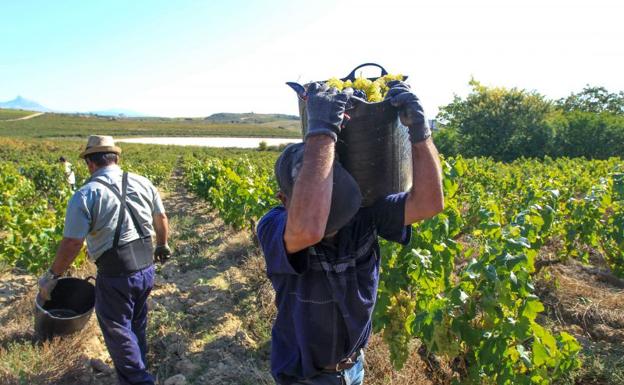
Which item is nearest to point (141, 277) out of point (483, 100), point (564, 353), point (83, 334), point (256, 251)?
point (83, 334)

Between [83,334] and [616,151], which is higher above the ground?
[616,151]

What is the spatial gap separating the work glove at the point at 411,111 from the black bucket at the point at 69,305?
13.5ft

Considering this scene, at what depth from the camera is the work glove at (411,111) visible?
1699 millimetres

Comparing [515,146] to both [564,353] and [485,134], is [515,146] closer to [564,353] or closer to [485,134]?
[485,134]

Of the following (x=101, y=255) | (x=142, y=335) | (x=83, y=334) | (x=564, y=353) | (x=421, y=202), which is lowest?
(x=83, y=334)

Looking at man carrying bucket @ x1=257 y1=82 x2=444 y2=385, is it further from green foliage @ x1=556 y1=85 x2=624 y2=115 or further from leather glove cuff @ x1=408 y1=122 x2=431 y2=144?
green foliage @ x1=556 y1=85 x2=624 y2=115

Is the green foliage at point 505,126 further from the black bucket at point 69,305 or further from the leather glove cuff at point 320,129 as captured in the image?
the leather glove cuff at point 320,129

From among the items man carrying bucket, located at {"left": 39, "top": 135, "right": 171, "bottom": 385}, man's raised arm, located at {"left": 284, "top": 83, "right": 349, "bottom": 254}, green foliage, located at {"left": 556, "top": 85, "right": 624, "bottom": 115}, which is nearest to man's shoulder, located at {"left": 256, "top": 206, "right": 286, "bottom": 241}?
man's raised arm, located at {"left": 284, "top": 83, "right": 349, "bottom": 254}

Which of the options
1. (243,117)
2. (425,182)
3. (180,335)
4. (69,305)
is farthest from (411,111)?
(243,117)

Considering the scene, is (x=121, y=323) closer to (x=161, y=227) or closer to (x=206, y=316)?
(x=161, y=227)

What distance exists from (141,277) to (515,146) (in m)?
35.2

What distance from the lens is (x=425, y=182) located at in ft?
5.97

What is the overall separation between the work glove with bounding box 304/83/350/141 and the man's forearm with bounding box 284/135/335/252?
1.1 inches

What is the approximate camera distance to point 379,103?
1.75m
